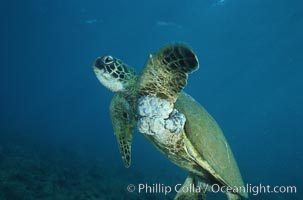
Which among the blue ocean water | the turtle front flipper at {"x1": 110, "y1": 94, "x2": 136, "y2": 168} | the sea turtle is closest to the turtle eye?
the sea turtle

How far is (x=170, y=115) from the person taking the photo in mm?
2955

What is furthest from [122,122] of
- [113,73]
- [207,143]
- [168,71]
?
[168,71]

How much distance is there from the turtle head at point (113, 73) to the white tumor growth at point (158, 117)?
0.35 metres

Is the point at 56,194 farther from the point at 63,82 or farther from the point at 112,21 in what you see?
the point at 63,82

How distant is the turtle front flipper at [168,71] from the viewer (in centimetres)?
245

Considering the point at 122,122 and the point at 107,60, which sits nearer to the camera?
the point at 107,60

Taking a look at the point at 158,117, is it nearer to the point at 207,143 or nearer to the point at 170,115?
the point at 170,115

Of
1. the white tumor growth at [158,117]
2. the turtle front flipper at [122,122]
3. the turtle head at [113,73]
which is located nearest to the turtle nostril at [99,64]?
the turtle head at [113,73]

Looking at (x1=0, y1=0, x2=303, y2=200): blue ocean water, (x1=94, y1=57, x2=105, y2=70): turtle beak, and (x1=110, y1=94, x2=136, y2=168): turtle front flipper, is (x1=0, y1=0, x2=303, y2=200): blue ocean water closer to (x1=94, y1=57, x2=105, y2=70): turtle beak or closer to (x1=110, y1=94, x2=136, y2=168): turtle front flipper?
(x1=110, y1=94, x2=136, y2=168): turtle front flipper

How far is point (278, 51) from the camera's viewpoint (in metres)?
24.6

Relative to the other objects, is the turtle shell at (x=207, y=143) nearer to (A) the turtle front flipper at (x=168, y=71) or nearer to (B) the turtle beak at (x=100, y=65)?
(A) the turtle front flipper at (x=168, y=71)

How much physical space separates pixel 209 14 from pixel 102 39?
42.2ft

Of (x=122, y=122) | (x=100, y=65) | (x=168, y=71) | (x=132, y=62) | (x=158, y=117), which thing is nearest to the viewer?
(x=168, y=71)

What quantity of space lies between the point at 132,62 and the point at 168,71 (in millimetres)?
35981
